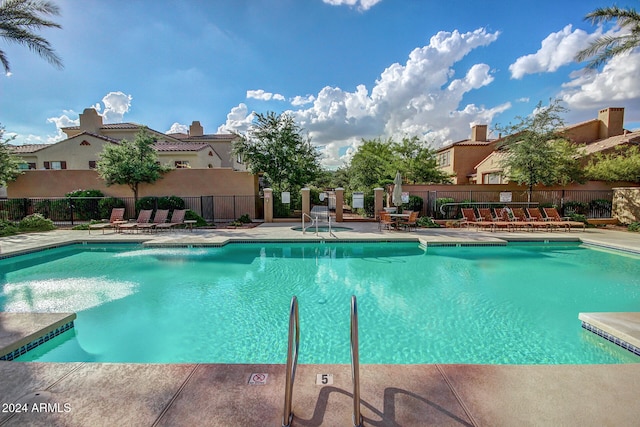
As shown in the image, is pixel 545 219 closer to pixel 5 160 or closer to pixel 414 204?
pixel 414 204

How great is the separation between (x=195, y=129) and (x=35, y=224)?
21.3 m

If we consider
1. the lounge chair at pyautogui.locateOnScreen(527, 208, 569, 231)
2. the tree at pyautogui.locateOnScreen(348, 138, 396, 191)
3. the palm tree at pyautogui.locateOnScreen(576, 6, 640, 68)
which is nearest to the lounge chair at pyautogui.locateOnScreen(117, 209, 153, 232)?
the tree at pyautogui.locateOnScreen(348, 138, 396, 191)

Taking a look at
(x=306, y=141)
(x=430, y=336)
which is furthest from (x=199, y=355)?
(x=306, y=141)

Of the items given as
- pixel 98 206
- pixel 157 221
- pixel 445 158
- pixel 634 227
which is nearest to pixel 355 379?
pixel 157 221

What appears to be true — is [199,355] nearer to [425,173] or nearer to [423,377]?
[423,377]

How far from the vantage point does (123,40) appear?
11.5 meters

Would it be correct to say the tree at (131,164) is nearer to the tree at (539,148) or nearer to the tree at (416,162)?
the tree at (416,162)

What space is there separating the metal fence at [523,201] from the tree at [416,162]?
13.5ft

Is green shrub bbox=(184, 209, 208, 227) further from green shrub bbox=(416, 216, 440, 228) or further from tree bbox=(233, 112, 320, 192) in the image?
green shrub bbox=(416, 216, 440, 228)

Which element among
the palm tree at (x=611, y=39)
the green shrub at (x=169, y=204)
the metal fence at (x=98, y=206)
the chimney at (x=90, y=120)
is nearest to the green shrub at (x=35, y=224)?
the metal fence at (x=98, y=206)

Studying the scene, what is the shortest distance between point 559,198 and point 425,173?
7925 mm

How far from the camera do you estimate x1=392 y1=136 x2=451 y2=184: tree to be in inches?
846

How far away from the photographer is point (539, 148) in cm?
1573

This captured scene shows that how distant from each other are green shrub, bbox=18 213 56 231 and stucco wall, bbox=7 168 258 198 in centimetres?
396
